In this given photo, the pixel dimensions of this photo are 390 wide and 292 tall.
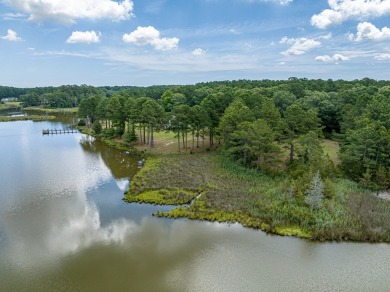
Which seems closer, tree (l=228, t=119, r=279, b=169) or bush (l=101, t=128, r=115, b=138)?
tree (l=228, t=119, r=279, b=169)

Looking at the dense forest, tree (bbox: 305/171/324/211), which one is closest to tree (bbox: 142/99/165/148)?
the dense forest

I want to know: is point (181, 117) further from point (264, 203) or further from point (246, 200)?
point (264, 203)

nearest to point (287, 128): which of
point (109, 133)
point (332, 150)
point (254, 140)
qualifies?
point (254, 140)

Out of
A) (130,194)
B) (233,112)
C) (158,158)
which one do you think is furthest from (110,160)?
(233,112)

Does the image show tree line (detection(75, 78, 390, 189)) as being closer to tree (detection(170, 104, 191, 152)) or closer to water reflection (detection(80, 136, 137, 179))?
tree (detection(170, 104, 191, 152))

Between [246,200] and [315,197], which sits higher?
[315,197]

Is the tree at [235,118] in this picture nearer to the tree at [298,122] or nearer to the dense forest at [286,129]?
the dense forest at [286,129]

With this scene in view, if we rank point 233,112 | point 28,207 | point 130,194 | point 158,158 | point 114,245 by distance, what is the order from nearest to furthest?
point 114,245 < point 28,207 < point 130,194 < point 233,112 < point 158,158

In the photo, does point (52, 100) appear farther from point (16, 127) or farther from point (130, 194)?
point (130, 194)
